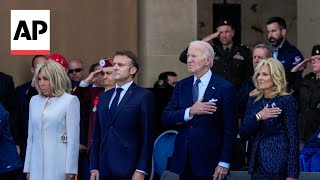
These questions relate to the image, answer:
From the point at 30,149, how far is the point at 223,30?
130 inches

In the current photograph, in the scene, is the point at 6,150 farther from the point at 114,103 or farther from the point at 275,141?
the point at 275,141

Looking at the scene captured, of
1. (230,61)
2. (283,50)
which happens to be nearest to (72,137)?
(230,61)

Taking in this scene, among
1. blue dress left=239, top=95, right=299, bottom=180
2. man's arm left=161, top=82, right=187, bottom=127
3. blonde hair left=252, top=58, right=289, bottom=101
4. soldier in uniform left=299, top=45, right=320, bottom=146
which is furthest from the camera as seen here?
soldier in uniform left=299, top=45, right=320, bottom=146

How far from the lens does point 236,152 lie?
10.2m

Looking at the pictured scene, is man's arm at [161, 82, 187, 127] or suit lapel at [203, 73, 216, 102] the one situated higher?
→ suit lapel at [203, 73, 216, 102]

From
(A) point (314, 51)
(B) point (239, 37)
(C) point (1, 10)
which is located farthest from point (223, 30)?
(B) point (239, 37)

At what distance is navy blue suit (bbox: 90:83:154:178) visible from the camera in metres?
8.95

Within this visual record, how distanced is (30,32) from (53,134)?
3.81 metres

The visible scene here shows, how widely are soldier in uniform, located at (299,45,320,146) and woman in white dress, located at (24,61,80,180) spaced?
9.87 feet

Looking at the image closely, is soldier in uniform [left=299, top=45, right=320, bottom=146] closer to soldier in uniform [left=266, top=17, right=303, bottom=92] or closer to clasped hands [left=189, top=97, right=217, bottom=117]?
soldier in uniform [left=266, top=17, right=303, bottom=92]

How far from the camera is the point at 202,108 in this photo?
8.80 meters

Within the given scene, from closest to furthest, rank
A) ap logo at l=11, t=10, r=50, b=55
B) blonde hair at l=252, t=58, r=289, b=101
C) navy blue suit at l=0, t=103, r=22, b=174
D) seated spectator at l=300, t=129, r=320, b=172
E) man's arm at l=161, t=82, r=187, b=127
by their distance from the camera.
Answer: blonde hair at l=252, t=58, r=289, b=101
man's arm at l=161, t=82, r=187, b=127
navy blue suit at l=0, t=103, r=22, b=174
seated spectator at l=300, t=129, r=320, b=172
ap logo at l=11, t=10, r=50, b=55

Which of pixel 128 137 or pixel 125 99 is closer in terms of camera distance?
pixel 128 137

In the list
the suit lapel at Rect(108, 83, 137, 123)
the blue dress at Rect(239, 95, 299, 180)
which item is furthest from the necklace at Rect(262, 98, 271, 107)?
the suit lapel at Rect(108, 83, 137, 123)
